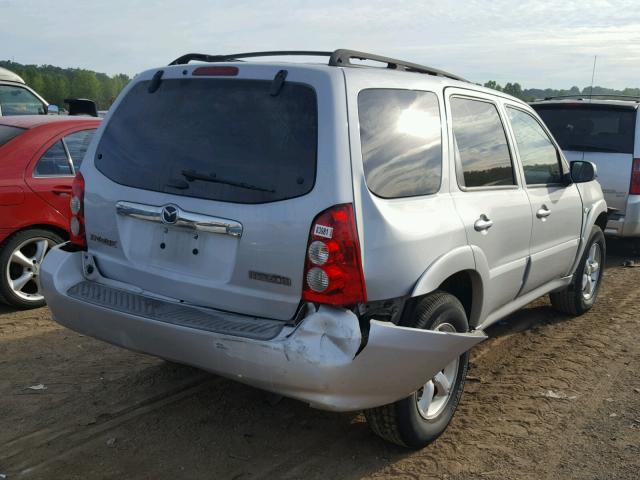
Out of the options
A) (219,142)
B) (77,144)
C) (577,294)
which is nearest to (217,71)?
(219,142)

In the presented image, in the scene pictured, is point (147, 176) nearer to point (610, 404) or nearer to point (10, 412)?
point (10, 412)

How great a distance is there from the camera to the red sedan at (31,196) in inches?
212

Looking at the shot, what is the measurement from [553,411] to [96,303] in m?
2.71

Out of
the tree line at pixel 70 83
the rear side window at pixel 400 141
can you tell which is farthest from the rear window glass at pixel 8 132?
the tree line at pixel 70 83

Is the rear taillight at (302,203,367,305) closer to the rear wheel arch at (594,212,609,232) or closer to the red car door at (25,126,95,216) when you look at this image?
the red car door at (25,126,95,216)

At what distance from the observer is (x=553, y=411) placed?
3.99 m

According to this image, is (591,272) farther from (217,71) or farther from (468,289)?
(217,71)

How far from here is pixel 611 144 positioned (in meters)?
7.76

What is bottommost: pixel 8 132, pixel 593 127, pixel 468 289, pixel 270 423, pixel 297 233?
pixel 270 423

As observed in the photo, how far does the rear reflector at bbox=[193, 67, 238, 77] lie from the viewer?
3.23m

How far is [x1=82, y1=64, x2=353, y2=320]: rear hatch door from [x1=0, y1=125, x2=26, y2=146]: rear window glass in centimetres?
260

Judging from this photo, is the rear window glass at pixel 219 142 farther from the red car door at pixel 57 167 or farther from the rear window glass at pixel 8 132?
the rear window glass at pixel 8 132

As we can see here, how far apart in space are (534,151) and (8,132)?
4.35 m

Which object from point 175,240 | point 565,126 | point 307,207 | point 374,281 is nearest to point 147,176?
point 175,240
